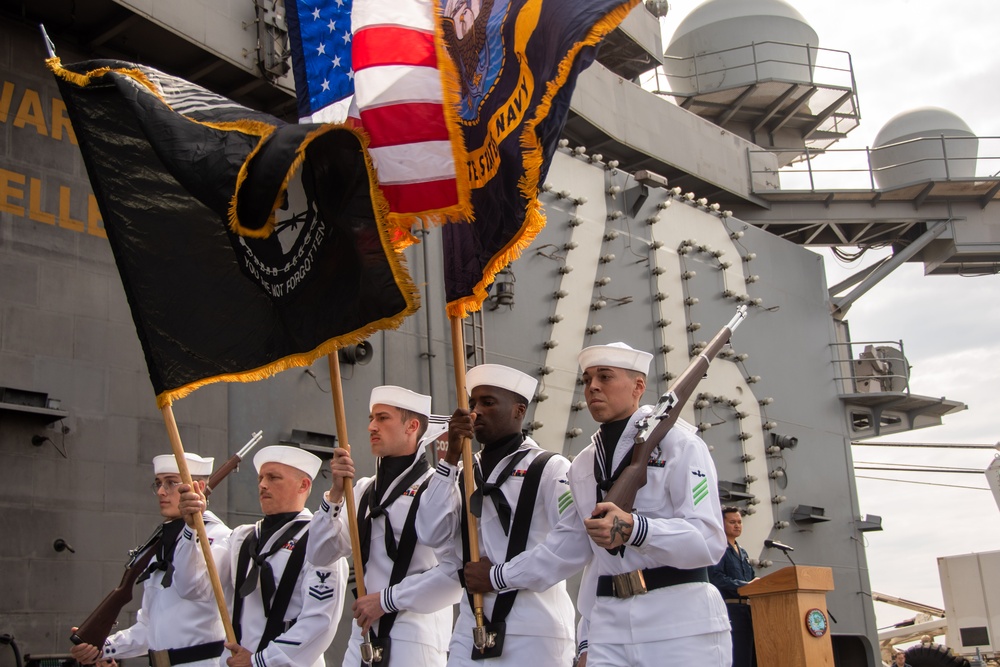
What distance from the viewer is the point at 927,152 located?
634 inches

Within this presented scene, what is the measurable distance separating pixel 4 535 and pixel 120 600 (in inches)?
44.5

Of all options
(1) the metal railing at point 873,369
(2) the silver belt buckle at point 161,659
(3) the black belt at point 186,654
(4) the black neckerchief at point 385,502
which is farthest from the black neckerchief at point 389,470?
(1) the metal railing at point 873,369

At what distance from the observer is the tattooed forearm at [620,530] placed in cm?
353

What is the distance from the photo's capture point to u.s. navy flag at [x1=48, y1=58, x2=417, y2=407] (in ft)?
13.0

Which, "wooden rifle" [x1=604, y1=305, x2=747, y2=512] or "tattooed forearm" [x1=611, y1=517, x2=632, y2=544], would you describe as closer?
"tattooed forearm" [x1=611, y1=517, x2=632, y2=544]

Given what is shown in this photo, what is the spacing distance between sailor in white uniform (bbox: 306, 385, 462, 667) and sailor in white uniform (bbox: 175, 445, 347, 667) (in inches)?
7.7

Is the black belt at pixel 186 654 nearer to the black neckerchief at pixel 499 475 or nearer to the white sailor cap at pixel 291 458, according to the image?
the white sailor cap at pixel 291 458

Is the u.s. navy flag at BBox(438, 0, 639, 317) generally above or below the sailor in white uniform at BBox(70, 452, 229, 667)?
above

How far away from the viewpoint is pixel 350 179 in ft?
13.0

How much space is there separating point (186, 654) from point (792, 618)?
9.97 feet

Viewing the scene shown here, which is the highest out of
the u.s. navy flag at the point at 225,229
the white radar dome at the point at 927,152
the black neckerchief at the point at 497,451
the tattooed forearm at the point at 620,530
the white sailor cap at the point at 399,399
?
the white radar dome at the point at 927,152

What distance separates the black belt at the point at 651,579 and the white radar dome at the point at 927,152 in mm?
13099

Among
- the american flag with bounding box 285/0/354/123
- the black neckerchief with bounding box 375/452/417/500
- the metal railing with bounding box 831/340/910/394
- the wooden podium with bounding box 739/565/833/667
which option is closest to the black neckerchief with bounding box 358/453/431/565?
the black neckerchief with bounding box 375/452/417/500

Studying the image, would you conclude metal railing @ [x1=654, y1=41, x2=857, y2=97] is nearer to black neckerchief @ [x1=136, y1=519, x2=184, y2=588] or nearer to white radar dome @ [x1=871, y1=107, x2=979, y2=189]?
white radar dome @ [x1=871, y1=107, x2=979, y2=189]
